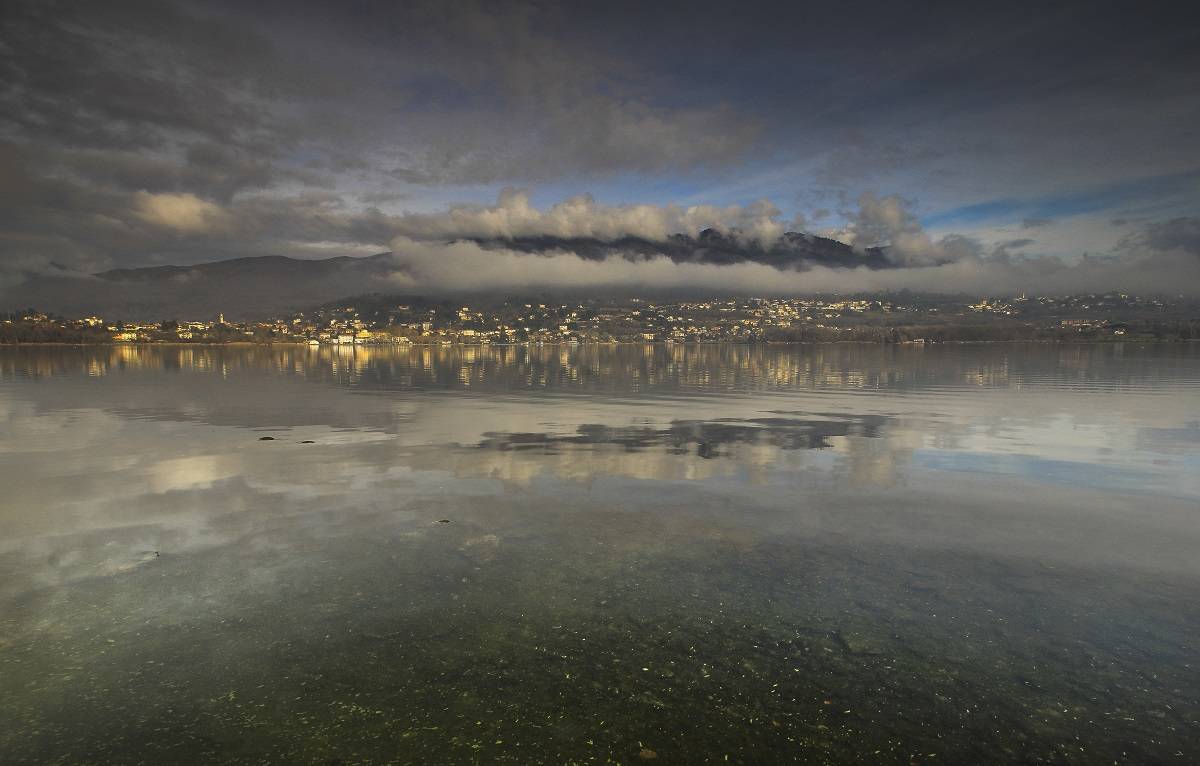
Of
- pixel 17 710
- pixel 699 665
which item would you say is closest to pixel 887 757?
pixel 699 665

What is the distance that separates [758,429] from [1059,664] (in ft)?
75.4

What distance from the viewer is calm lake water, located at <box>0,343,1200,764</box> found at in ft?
26.9

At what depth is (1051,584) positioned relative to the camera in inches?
503

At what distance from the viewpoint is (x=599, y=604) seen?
11750mm

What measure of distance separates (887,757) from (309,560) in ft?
36.4

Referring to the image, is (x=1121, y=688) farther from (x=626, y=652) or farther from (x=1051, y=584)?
(x=626, y=652)

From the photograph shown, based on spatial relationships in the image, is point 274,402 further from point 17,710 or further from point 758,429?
point 17,710

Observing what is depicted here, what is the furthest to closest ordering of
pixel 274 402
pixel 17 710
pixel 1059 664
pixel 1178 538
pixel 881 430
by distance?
pixel 274 402 → pixel 881 430 → pixel 1178 538 → pixel 1059 664 → pixel 17 710

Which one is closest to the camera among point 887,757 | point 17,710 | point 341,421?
point 887,757

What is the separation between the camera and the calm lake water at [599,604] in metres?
8.20

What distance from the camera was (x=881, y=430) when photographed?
31.7m

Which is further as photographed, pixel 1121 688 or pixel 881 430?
pixel 881 430

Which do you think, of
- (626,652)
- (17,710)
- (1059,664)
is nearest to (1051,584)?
(1059,664)

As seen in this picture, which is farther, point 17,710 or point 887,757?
point 17,710
